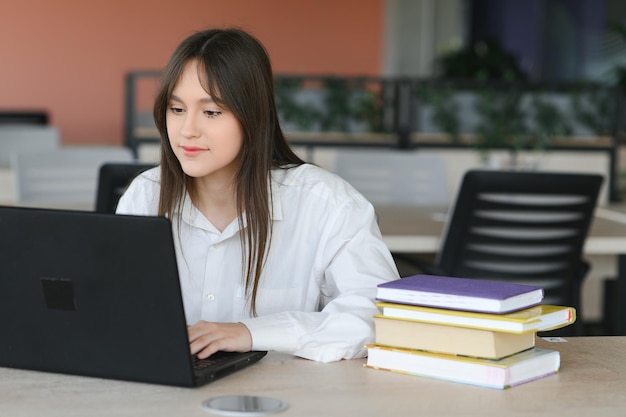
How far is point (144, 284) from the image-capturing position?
1.45 metres

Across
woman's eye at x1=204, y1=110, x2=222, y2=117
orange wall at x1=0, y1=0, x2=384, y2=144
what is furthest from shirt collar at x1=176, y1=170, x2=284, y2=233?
orange wall at x1=0, y1=0, x2=384, y2=144

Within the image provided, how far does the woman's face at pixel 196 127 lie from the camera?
72.1 inches

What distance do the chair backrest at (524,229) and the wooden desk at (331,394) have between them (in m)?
1.68

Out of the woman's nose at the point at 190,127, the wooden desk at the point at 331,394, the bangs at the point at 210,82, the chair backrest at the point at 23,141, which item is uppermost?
the bangs at the point at 210,82

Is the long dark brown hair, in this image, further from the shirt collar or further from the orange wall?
the orange wall

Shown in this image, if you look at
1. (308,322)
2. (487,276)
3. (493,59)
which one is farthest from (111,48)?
(308,322)

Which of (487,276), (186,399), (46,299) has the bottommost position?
(487,276)

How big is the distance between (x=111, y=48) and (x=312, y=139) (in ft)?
11.6

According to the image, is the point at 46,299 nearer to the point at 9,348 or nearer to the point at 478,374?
the point at 9,348

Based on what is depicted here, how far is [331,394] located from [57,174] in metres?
2.78

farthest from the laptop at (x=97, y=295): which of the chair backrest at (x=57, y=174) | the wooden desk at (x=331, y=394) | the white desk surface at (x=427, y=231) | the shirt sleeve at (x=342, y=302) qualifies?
the chair backrest at (x=57, y=174)

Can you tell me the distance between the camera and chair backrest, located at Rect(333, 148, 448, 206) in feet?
14.6

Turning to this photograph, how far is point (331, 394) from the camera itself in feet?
4.84

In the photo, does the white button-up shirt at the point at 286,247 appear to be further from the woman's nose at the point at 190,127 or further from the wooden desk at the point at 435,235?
the wooden desk at the point at 435,235
